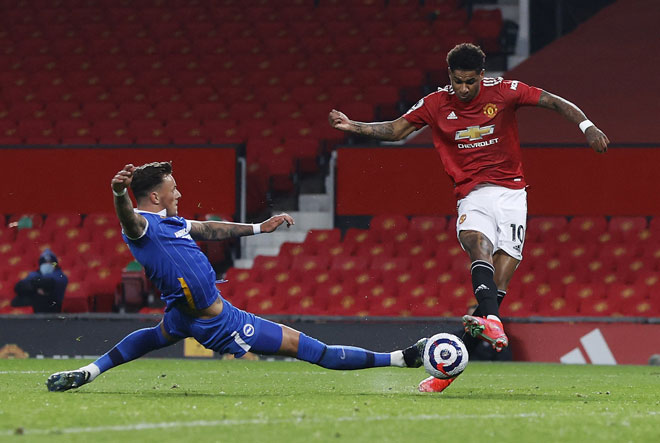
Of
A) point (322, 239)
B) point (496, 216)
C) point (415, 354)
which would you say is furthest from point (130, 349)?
point (322, 239)

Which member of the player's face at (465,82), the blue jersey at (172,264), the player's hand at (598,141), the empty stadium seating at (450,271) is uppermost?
the player's face at (465,82)

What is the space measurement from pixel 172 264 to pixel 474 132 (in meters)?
2.02

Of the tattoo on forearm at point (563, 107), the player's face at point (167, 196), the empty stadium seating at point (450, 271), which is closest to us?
the player's face at point (167, 196)

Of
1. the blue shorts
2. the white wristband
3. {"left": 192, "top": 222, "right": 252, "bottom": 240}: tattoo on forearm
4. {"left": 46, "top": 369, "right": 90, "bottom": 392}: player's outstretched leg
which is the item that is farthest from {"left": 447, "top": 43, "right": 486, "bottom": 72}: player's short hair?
{"left": 46, "top": 369, "right": 90, "bottom": 392}: player's outstretched leg

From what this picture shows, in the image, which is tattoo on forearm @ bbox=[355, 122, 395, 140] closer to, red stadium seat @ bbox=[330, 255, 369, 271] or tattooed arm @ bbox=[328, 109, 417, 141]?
tattooed arm @ bbox=[328, 109, 417, 141]

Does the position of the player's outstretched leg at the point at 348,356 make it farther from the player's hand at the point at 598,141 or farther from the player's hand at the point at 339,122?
the player's hand at the point at 598,141

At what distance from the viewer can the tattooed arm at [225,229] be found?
249 inches

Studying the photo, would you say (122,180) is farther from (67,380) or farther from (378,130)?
(378,130)

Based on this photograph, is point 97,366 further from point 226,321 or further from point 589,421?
point 589,421

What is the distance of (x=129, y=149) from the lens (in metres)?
14.9

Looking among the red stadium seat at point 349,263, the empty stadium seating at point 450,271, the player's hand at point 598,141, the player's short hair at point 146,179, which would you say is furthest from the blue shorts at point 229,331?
the red stadium seat at point 349,263

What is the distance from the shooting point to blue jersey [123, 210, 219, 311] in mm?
5977

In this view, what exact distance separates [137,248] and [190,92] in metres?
11.9

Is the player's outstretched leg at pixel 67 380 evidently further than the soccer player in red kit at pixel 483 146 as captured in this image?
No
